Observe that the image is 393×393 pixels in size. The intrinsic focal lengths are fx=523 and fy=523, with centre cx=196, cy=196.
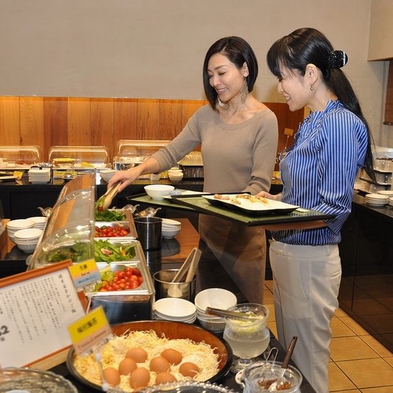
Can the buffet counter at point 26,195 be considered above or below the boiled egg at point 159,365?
below

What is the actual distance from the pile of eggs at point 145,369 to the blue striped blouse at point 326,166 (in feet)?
2.81

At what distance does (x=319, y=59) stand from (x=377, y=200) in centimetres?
213

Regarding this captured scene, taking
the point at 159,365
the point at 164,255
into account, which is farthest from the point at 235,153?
the point at 159,365

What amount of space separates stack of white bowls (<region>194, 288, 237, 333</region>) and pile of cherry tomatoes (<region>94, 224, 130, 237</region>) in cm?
82

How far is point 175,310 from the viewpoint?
1669 millimetres

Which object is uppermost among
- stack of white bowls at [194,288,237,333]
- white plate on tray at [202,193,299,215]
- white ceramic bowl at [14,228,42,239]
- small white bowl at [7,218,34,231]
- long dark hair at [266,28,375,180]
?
long dark hair at [266,28,375,180]

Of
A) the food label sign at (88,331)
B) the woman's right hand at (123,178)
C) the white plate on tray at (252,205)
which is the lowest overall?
the food label sign at (88,331)

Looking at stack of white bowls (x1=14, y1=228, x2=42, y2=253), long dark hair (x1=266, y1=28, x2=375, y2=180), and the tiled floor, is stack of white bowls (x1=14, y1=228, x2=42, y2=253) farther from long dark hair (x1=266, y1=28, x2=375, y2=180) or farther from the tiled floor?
the tiled floor

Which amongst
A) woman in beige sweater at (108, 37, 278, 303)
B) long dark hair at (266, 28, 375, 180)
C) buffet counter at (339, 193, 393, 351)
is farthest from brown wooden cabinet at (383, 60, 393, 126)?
long dark hair at (266, 28, 375, 180)

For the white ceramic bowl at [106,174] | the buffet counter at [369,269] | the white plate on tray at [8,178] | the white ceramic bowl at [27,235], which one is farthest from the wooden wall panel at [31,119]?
the buffet counter at [369,269]

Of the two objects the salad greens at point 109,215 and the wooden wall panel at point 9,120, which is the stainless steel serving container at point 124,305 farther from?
Answer: the wooden wall panel at point 9,120

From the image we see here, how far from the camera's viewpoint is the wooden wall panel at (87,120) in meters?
4.91

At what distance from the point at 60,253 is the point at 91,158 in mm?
3307

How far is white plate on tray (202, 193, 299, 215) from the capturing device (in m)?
1.69
